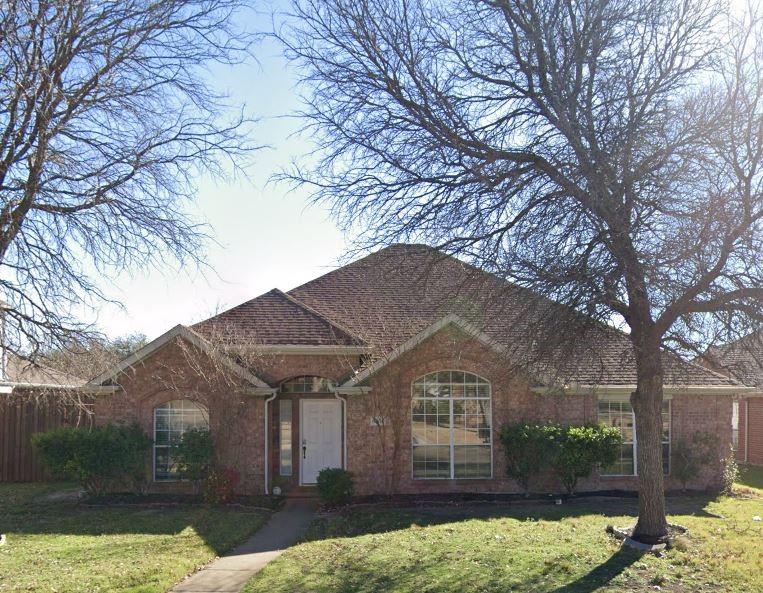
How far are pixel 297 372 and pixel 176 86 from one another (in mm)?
9330

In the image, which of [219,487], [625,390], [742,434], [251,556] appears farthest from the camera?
[742,434]

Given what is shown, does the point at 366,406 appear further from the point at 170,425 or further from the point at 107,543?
the point at 107,543

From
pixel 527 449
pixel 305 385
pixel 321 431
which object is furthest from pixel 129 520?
pixel 527 449

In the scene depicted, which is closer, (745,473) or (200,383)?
(200,383)

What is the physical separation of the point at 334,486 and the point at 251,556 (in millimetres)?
4412

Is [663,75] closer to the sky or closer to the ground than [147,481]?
closer to the sky

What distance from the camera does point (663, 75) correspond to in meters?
9.88

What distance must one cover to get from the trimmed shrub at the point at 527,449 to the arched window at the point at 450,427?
79cm

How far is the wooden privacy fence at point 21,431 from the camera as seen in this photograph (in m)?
21.2

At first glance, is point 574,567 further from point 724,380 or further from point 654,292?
point 724,380

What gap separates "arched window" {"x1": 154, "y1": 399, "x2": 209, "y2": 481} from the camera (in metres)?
17.8

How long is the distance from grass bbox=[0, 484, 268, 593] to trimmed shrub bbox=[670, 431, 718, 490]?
1006 cm

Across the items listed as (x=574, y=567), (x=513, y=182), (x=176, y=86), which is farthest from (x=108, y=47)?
(x=574, y=567)

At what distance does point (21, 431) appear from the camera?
21328 mm
